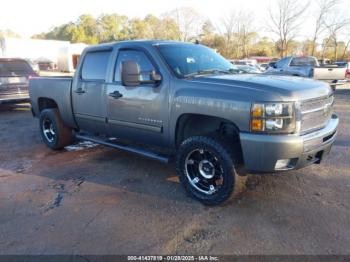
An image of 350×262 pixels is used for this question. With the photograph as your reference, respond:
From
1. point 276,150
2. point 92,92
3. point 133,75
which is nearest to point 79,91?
point 92,92

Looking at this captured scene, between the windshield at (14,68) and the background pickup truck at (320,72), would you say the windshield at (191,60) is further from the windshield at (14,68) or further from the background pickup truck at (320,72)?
the background pickup truck at (320,72)

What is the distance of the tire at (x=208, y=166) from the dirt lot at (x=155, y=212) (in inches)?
6.5

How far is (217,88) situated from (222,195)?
1187 millimetres

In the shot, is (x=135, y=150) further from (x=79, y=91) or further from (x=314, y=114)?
(x=314, y=114)

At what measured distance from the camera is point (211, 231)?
3113mm

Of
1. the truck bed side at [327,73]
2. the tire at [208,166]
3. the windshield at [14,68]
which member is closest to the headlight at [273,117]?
the tire at [208,166]

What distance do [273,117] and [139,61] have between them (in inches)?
82.3

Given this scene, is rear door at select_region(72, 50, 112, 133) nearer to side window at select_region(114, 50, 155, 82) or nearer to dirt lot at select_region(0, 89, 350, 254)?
side window at select_region(114, 50, 155, 82)

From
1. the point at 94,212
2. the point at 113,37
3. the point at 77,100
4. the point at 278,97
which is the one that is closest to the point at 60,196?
the point at 94,212

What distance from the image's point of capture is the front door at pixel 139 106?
3.97m

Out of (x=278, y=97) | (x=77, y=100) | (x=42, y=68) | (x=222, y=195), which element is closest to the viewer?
(x=278, y=97)

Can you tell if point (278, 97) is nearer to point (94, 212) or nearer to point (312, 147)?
point (312, 147)

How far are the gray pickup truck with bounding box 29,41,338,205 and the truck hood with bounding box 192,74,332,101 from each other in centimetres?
1

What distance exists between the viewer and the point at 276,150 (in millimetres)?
3061
